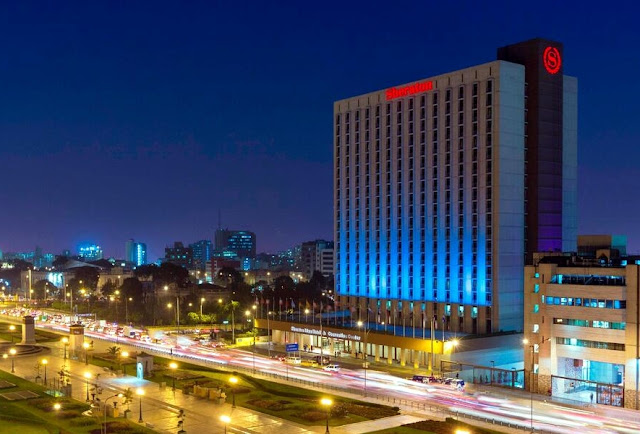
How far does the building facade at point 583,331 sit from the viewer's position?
92.3 meters

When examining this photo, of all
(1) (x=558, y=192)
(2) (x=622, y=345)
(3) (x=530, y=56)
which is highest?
(3) (x=530, y=56)

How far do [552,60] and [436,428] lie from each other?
292ft

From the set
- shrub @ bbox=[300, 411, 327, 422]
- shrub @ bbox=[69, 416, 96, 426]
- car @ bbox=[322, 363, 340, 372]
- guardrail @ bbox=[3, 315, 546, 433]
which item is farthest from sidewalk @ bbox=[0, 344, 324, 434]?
car @ bbox=[322, 363, 340, 372]

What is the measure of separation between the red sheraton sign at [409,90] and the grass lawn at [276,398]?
232 feet

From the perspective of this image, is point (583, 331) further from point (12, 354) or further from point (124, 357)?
point (12, 354)

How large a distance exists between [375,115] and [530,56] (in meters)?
35.5

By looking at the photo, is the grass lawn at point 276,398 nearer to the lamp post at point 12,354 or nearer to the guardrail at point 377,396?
the guardrail at point 377,396

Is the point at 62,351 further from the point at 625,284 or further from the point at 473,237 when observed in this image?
the point at 625,284

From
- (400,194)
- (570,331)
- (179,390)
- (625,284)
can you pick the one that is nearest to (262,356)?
(179,390)

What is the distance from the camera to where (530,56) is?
446 ft

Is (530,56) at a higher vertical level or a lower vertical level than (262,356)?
higher

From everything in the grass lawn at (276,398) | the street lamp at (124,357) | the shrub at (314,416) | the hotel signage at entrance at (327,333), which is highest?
the hotel signage at entrance at (327,333)

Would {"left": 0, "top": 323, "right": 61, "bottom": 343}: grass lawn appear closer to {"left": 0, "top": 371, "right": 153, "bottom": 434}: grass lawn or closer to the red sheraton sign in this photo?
{"left": 0, "top": 371, "right": 153, "bottom": 434}: grass lawn

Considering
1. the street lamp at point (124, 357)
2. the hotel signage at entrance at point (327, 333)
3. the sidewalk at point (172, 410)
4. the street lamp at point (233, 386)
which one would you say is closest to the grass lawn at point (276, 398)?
the street lamp at point (233, 386)
